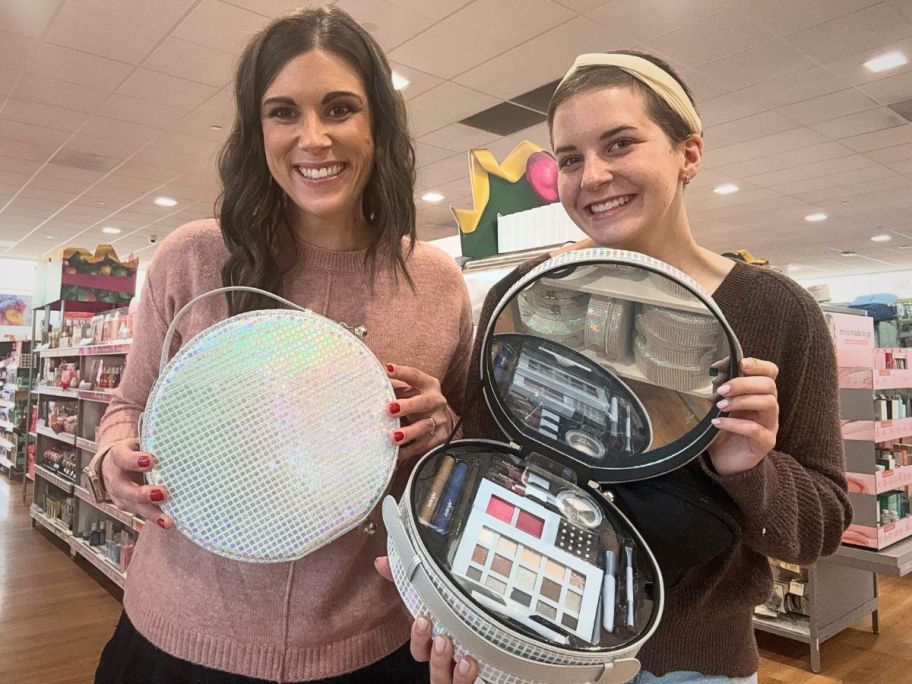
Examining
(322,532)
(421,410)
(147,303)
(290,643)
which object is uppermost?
(147,303)

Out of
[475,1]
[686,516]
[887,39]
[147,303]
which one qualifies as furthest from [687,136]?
[887,39]

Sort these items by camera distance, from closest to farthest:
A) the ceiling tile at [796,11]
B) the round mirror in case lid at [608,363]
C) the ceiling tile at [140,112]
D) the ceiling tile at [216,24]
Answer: the round mirror in case lid at [608,363] → the ceiling tile at [796,11] → the ceiling tile at [216,24] → the ceiling tile at [140,112]

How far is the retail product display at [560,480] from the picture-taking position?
46 cm

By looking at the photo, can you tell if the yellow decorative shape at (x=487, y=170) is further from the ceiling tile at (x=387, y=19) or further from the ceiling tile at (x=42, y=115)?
the ceiling tile at (x=42, y=115)

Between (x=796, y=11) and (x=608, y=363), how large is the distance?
364 cm

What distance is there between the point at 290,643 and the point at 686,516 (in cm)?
46

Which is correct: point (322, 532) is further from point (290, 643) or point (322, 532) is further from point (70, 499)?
point (70, 499)

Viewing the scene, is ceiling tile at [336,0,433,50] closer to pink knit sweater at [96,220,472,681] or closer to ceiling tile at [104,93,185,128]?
ceiling tile at [104,93,185,128]

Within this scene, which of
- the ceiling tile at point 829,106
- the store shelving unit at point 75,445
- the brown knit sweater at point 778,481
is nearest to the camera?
the brown knit sweater at point 778,481

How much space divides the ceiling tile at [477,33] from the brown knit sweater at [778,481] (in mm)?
3114

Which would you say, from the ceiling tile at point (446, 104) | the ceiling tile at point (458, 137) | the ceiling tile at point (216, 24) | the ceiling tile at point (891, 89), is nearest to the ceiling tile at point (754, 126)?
the ceiling tile at point (891, 89)

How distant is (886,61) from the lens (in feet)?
13.1

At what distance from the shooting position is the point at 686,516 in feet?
1.95

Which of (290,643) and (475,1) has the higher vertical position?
(475,1)
